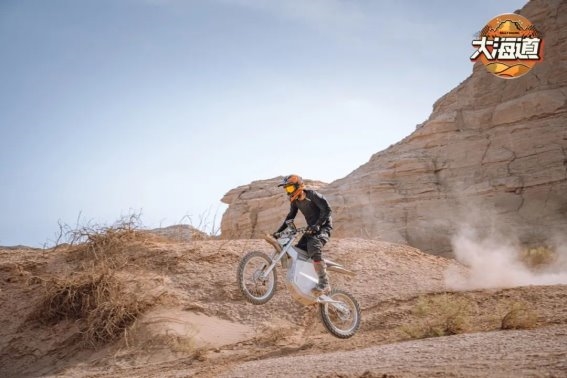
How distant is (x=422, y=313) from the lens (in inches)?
426

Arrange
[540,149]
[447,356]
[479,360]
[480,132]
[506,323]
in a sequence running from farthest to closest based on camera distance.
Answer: [480,132], [540,149], [506,323], [447,356], [479,360]

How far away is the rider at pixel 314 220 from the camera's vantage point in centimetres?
957

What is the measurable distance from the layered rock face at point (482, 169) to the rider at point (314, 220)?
68.3 feet

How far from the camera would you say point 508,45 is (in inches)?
931

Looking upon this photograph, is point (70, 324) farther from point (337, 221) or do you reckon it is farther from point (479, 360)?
point (337, 221)

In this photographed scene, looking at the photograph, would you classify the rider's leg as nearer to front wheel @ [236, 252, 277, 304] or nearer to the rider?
the rider

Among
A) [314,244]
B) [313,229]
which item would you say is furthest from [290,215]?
[314,244]

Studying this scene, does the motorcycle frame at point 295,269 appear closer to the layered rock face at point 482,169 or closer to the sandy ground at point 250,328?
the sandy ground at point 250,328

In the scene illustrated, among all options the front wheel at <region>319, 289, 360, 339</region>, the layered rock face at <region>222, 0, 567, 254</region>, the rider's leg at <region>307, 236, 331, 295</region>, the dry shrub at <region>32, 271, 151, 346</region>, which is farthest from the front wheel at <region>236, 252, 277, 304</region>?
the layered rock face at <region>222, 0, 567, 254</region>

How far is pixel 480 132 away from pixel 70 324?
26347mm

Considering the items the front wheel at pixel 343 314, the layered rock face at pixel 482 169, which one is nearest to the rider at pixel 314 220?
the front wheel at pixel 343 314

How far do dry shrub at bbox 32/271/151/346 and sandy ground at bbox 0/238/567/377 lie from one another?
0.22m

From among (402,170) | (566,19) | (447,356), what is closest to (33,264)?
(447,356)

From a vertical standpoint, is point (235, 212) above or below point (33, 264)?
above
